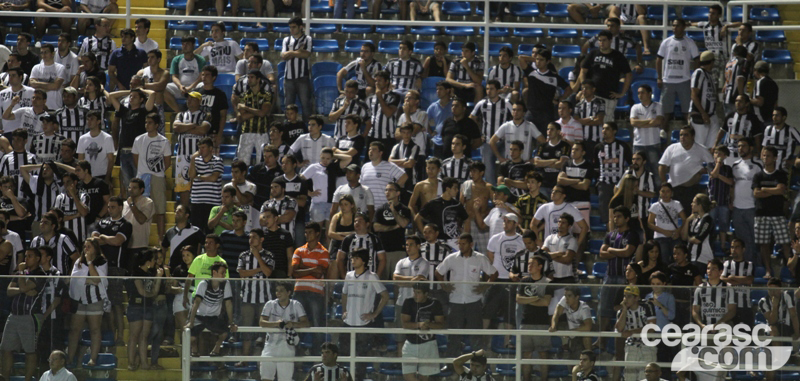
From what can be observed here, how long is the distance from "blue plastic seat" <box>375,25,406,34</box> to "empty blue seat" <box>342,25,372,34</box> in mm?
126

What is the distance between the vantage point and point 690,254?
578 inches

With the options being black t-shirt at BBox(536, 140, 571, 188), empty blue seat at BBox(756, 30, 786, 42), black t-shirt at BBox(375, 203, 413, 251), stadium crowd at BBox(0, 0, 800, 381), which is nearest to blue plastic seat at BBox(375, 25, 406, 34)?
stadium crowd at BBox(0, 0, 800, 381)

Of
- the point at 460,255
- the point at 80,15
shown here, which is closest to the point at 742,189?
the point at 460,255

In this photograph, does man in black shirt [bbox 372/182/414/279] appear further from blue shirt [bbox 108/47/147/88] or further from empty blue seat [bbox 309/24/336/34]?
empty blue seat [bbox 309/24/336/34]

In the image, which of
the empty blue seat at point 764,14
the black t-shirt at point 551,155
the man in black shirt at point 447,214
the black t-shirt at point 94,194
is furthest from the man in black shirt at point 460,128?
the empty blue seat at point 764,14

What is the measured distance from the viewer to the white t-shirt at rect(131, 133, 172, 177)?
50.9 feet

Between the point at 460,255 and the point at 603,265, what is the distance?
2133 millimetres

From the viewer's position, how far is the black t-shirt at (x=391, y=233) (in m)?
14.4

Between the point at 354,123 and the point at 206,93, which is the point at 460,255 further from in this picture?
the point at 206,93

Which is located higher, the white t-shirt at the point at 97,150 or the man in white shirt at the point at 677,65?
the man in white shirt at the point at 677,65

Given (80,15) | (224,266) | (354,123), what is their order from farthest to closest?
1. (80,15)
2. (354,123)
3. (224,266)

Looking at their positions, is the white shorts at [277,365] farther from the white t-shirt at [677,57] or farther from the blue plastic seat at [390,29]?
the blue plastic seat at [390,29]

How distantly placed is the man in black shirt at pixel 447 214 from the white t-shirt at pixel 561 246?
93 centimetres

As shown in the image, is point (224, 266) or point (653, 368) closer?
point (653, 368)
